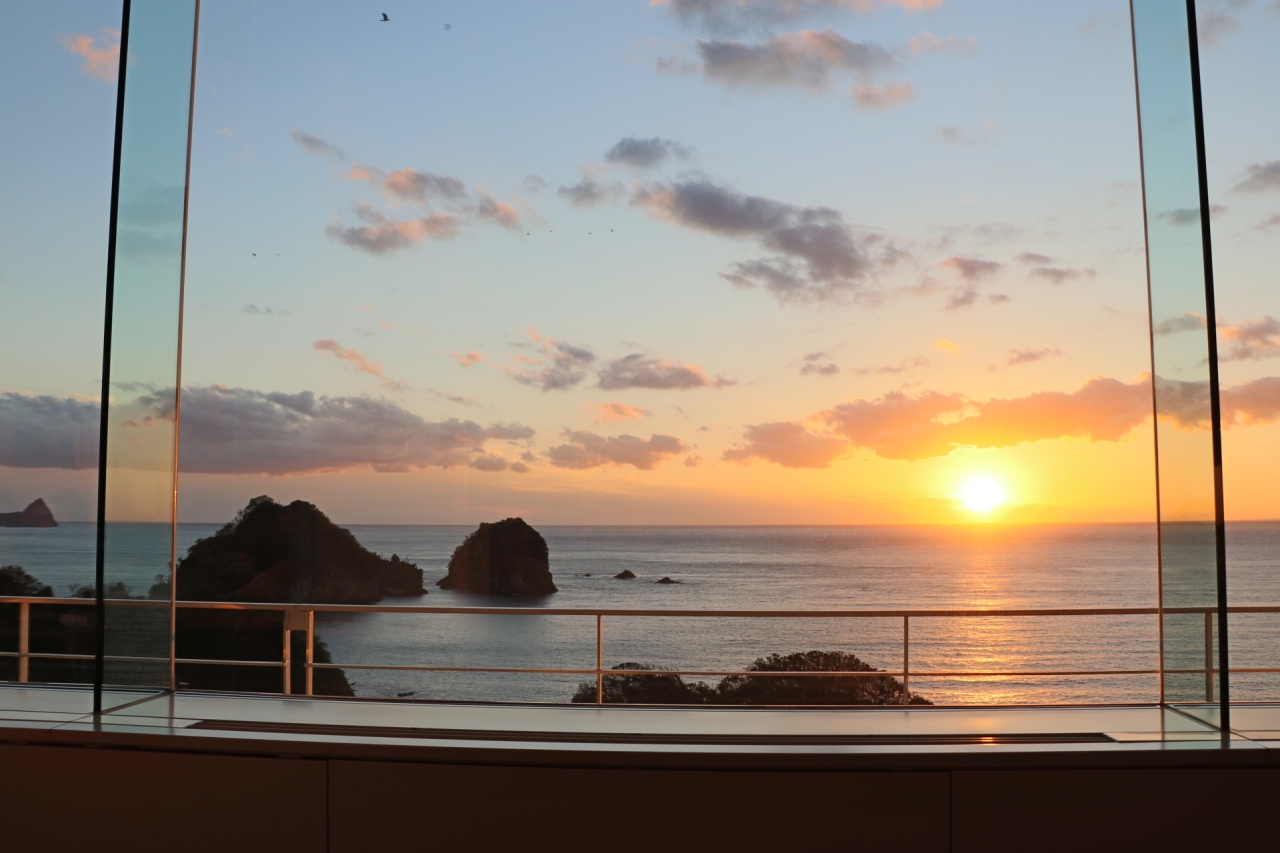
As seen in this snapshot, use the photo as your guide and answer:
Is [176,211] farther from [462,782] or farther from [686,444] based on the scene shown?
[686,444]

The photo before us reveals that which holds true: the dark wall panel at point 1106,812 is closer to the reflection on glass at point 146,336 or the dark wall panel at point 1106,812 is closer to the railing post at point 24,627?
the reflection on glass at point 146,336

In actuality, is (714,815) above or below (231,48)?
below

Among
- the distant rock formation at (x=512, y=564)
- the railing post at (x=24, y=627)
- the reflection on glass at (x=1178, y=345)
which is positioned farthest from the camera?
the distant rock formation at (x=512, y=564)

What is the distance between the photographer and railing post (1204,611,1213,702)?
1.98 meters

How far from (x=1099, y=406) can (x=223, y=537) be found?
17652mm

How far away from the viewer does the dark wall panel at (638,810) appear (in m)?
1.69

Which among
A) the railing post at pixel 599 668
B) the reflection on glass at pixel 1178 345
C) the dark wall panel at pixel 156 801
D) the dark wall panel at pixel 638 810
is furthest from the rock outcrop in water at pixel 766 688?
the dark wall panel at pixel 638 810

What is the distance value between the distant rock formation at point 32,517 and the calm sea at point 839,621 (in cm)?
1498

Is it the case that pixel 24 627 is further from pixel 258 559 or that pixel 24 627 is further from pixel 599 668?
pixel 599 668

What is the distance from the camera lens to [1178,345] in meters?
2.02

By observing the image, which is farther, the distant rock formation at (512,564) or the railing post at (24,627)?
the distant rock formation at (512,564)

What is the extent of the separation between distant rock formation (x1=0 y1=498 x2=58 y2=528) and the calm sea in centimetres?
1498

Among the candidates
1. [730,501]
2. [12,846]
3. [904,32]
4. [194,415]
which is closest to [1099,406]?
[730,501]

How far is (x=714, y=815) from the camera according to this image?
1.71m
